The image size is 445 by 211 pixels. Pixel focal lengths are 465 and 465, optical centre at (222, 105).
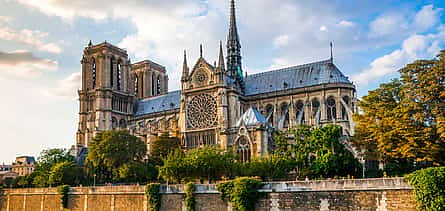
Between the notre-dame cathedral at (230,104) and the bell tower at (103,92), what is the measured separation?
0.58ft

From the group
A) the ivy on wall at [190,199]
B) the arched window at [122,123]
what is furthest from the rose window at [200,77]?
the ivy on wall at [190,199]

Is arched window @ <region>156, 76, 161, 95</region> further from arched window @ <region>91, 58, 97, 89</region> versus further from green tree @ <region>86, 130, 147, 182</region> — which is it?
green tree @ <region>86, 130, 147, 182</region>

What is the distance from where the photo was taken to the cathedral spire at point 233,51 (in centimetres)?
7381

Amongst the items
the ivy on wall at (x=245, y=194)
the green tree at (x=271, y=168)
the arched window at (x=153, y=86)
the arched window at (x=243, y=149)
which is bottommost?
the ivy on wall at (x=245, y=194)

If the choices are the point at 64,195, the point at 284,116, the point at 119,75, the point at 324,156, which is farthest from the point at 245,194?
the point at 119,75

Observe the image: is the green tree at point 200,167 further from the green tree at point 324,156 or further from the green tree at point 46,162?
the green tree at point 46,162

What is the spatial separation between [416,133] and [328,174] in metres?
9.32

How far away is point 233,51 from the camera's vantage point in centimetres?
7519

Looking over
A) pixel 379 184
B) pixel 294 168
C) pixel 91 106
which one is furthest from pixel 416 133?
pixel 91 106

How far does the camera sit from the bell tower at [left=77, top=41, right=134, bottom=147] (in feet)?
267

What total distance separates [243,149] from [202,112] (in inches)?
527

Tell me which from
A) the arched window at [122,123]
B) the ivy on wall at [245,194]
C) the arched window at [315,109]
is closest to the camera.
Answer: the ivy on wall at [245,194]

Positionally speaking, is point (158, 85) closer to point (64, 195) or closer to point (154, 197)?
point (64, 195)

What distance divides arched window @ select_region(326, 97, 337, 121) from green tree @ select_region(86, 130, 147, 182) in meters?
25.3
